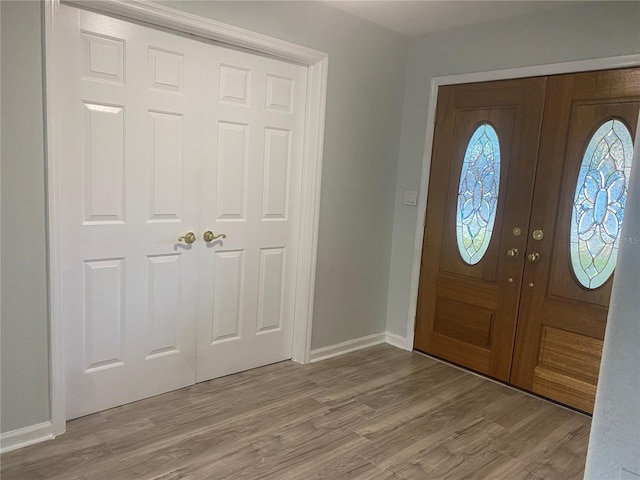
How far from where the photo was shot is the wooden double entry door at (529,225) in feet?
8.66

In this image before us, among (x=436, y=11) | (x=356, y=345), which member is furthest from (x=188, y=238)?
(x=436, y=11)

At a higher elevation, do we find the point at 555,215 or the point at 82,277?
the point at 555,215

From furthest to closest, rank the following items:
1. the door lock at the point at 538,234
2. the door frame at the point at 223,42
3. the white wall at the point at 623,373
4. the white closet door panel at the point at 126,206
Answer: the door lock at the point at 538,234 < the white closet door panel at the point at 126,206 < the door frame at the point at 223,42 < the white wall at the point at 623,373

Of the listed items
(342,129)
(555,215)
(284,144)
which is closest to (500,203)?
(555,215)

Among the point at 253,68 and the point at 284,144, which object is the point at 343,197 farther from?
the point at 253,68

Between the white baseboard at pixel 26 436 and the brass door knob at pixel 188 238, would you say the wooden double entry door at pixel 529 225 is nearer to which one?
the brass door knob at pixel 188 238

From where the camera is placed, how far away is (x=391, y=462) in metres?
2.19

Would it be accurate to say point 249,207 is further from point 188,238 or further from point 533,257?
point 533,257

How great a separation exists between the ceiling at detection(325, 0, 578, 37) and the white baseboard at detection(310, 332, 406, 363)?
2318 millimetres

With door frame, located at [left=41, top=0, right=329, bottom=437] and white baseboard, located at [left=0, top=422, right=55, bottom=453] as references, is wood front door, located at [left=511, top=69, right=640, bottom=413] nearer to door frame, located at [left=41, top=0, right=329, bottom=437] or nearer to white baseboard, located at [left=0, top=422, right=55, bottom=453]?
door frame, located at [left=41, top=0, right=329, bottom=437]

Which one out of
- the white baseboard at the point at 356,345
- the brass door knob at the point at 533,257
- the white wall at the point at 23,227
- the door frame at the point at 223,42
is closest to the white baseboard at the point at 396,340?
the white baseboard at the point at 356,345

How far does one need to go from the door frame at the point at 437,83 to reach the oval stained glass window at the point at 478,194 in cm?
30

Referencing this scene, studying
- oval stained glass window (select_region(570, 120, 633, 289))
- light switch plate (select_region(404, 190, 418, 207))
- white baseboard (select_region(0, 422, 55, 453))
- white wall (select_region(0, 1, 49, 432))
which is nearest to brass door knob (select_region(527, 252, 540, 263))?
oval stained glass window (select_region(570, 120, 633, 289))

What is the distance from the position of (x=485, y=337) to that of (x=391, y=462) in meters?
1.36
